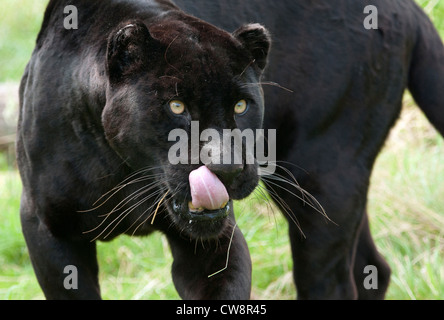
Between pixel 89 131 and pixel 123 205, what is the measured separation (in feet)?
1.03

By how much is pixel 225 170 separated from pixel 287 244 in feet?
8.55

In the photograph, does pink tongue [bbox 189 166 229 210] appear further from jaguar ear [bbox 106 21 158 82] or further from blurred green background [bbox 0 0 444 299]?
blurred green background [bbox 0 0 444 299]

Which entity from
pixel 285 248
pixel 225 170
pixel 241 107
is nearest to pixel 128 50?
pixel 241 107

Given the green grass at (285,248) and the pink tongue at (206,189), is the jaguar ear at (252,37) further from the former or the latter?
the green grass at (285,248)

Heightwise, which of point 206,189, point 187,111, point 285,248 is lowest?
point 285,248

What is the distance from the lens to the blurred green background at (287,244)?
4.68 m

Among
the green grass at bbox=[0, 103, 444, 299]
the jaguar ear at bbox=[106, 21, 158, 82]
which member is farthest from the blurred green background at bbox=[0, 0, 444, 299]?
the jaguar ear at bbox=[106, 21, 158, 82]

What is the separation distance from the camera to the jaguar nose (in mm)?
2602

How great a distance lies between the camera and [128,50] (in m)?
2.86

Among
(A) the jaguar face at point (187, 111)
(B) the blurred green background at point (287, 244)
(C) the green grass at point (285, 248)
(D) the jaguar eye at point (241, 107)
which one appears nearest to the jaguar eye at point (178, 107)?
(A) the jaguar face at point (187, 111)

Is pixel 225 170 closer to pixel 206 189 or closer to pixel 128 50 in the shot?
pixel 206 189

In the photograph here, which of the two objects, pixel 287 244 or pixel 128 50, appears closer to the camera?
pixel 128 50
